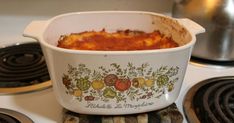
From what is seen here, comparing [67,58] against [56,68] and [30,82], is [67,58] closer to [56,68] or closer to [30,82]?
[56,68]

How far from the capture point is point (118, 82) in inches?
17.1

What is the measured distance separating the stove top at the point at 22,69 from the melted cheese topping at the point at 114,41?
10 centimetres

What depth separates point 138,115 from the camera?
49 centimetres

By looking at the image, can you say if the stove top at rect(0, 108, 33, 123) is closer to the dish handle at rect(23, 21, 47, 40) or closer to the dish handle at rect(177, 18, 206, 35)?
the dish handle at rect(23, 21, 47, 40)

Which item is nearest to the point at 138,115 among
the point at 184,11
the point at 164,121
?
the point at 164,121

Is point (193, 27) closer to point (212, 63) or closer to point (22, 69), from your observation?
point (212, 63)

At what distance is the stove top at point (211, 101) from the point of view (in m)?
0.50

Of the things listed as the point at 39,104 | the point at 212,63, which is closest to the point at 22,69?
the point at 39,104

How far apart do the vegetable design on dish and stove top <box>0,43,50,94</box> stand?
0.17 m

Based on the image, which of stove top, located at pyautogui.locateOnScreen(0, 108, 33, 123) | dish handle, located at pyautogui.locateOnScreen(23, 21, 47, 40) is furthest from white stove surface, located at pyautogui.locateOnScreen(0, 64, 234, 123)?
dish handle, located at pyautogui.locateOnScreen(23, 21, 47, 40)

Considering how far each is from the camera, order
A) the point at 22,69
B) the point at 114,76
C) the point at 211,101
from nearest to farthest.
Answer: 1. the point at 114,76
2. the point at 211,101
3. the point at 22,69

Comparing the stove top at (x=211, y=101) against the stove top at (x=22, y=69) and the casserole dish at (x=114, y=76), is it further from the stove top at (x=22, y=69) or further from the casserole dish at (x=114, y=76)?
the stove top at (x=22, y=69)

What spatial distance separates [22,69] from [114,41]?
212mm

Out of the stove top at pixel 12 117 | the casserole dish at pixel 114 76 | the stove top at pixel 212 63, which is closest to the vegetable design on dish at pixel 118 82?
the casserole dish at pixel 114 76
